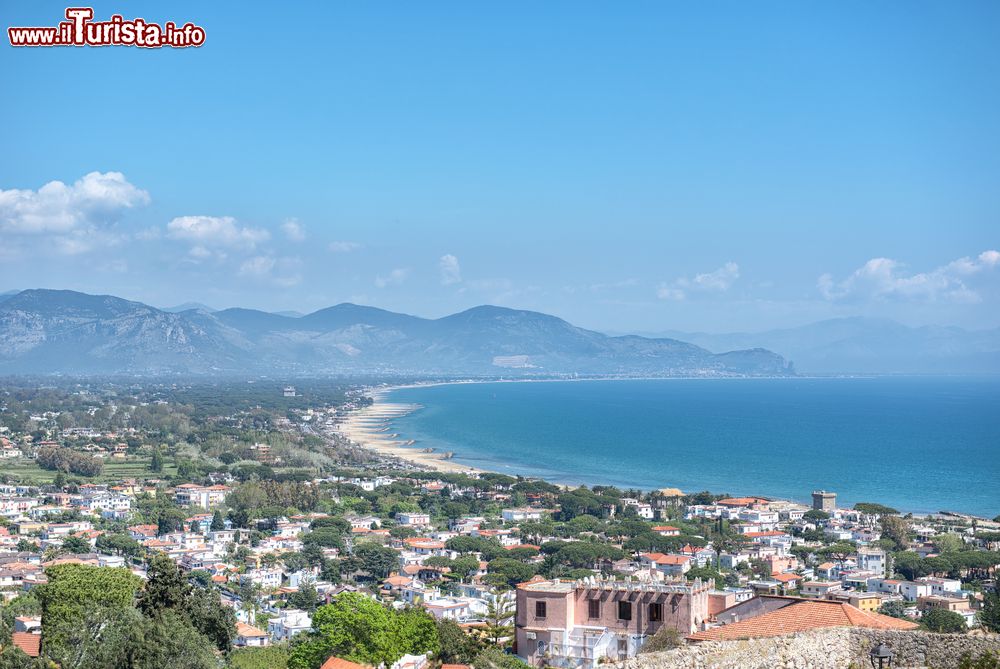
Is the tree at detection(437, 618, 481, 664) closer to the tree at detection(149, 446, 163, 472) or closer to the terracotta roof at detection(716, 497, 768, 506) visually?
the terracotta roof at detection(716, 497, 768, 506)

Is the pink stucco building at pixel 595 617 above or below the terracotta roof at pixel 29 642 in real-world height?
above

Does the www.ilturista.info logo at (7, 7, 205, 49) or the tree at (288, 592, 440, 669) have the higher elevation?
the www.ilturista.info logo at (7, 7, 205, 49)

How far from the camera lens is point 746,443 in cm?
8181

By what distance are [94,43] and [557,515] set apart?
102 feet

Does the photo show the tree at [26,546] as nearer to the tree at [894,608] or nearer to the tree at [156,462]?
the tree at [156,462]

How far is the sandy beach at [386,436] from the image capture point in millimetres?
66750

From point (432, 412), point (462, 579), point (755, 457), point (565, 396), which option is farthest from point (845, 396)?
point (462, 579)

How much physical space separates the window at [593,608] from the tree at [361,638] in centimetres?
304

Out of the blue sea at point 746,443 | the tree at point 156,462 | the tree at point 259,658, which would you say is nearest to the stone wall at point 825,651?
the tree at point 259,658

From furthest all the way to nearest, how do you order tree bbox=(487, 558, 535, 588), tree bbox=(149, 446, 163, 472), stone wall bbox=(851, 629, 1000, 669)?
tree bbox=(149, 446, 163, 472) → tree bbox=(487, 558, 535, 588) → stone wall bbox=(851, 629, 1000, 669)

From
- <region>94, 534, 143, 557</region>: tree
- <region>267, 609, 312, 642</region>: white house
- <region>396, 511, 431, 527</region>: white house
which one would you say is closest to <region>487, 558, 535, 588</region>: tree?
<region>267, 609, 312, 642</region>: white house

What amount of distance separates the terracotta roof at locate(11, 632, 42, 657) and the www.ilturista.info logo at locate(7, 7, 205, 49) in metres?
8.91

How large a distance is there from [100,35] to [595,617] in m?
11.4

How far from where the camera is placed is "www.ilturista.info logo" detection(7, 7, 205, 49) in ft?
54.9
